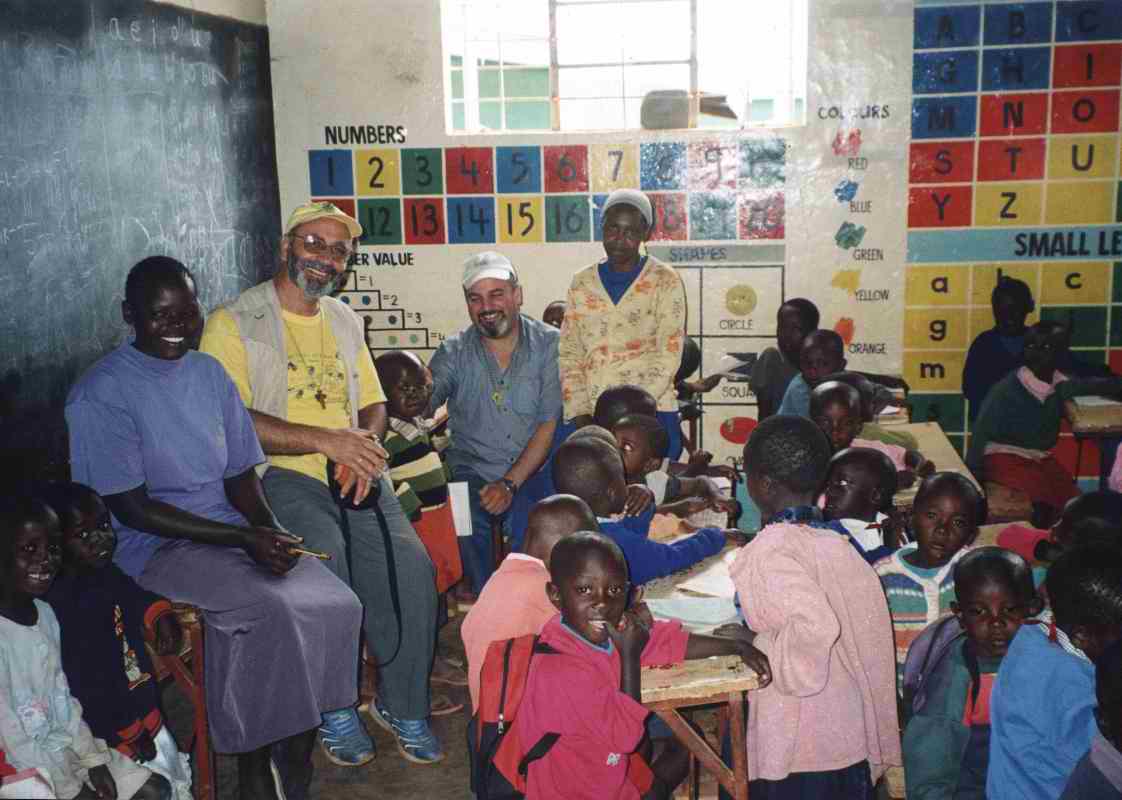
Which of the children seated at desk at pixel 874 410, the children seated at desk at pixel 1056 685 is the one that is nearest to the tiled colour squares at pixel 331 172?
the children seated at desk at pixel 874 410

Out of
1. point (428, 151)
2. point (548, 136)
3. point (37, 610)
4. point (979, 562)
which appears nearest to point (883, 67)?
point (548, 136)

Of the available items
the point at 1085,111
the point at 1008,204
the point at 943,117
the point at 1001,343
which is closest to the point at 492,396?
the point at 1001,343

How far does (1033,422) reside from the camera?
17.4 ft

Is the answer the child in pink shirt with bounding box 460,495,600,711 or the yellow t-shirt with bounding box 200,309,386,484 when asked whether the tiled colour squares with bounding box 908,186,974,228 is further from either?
the child in pink shirt with bounding box 460,495,600,711

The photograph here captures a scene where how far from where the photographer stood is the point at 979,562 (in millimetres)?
2766

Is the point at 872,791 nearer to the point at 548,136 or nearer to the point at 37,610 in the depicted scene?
the point at 37,610

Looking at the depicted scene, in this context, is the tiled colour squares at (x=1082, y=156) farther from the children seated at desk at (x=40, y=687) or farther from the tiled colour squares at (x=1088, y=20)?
the children seated at desk at (x=40, y=687)

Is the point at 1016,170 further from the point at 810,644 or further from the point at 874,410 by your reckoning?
the point at 810,644

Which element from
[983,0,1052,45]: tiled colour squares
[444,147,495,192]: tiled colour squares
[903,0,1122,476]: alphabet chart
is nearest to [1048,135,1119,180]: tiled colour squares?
[903,0,1122,476]: alphabet chart

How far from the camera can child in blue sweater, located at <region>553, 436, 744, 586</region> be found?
3.10m

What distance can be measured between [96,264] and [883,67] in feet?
14.1

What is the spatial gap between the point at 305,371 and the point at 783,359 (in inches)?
115

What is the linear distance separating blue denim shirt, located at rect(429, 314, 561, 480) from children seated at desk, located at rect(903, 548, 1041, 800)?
7.13 ft

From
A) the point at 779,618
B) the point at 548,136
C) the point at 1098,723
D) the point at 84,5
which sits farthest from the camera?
the point at 548,136
